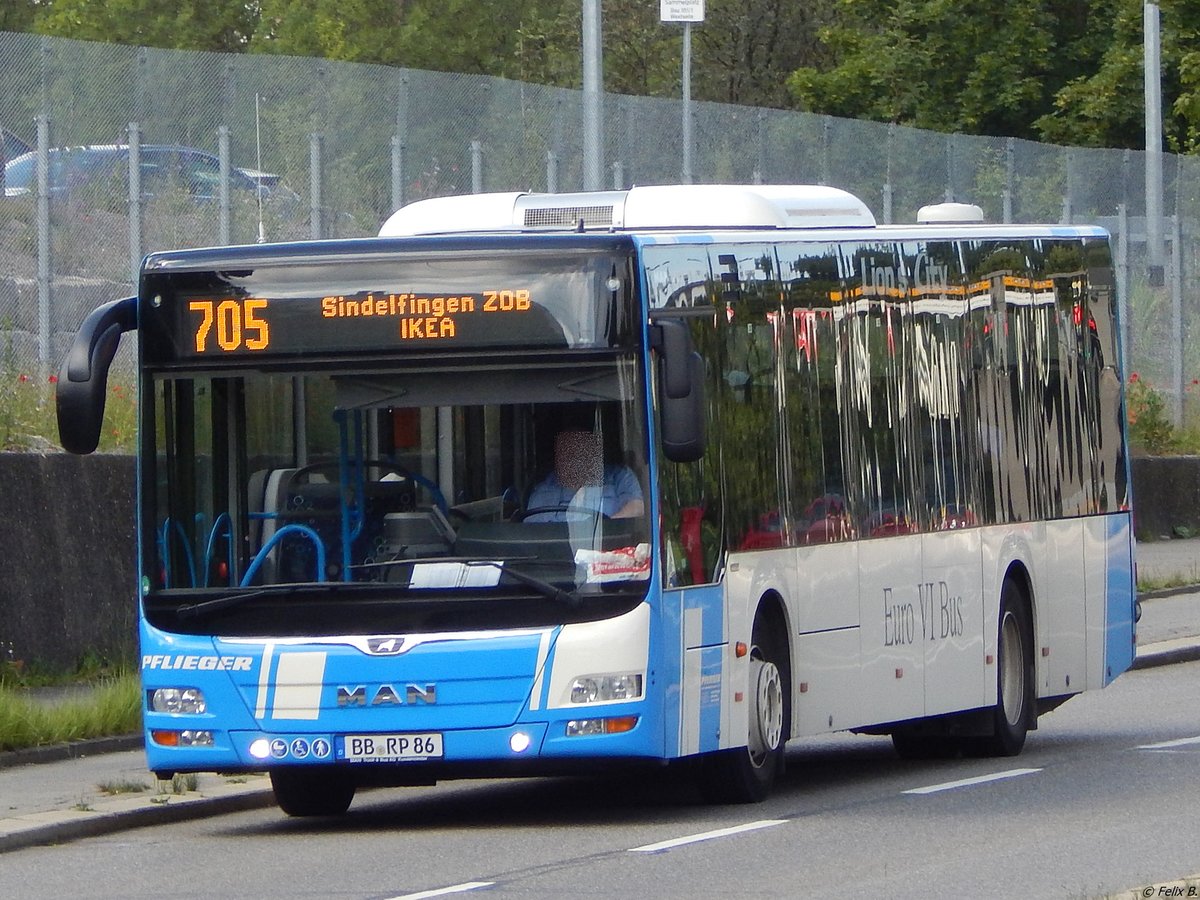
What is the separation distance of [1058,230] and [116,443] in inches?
270

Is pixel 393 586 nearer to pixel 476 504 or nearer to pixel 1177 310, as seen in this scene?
pixel 476 504

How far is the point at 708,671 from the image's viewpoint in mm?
11969

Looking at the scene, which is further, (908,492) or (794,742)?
(794,742)

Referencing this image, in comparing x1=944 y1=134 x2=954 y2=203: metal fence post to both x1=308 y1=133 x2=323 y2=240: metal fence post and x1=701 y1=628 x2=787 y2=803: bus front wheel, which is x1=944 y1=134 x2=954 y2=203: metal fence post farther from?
x1=701 y1=628 x2=787 y2=803: bus front wheel

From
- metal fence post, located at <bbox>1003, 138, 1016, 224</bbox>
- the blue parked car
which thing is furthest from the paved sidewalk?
metal fence post, located at <bbox>1003, 138, 1016, 224</bbox>

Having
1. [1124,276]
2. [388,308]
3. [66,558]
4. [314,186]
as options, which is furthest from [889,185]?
[388,308]

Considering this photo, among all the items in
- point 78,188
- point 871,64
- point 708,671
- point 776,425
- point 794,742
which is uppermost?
point 871,64

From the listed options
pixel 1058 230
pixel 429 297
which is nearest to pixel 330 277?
pixel 429 297

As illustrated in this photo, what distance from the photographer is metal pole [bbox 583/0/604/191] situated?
22938 millimetres

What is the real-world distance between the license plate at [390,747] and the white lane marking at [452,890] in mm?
1405

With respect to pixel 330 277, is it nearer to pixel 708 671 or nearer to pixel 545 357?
pixel 545 357

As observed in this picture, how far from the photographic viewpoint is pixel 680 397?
11.3 meters

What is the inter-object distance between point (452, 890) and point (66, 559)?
8.16 metres

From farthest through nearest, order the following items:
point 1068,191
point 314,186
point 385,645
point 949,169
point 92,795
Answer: point 1068,191 < point 949,169 < point 314,186 < point 92,795 < point 385,645
